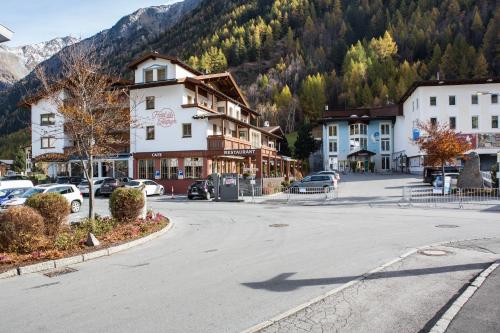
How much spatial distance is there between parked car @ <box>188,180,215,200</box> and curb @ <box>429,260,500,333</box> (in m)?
23.3

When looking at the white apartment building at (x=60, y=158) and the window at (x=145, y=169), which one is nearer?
the window at (x=145, y=169)

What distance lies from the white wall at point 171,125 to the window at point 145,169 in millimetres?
1194

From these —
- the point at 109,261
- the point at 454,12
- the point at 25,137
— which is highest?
the point at 454,12

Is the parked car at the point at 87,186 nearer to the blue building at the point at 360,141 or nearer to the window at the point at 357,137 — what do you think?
the blue building at the point at 360,141

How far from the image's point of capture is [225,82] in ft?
157

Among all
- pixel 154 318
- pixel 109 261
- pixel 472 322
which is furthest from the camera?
pixel 109 261

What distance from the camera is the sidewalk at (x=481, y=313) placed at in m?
5.20

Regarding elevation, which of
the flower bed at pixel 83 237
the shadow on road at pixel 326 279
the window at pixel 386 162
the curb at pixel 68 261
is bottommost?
the curb at pixel 68 261

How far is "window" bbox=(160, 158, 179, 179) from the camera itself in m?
39.5

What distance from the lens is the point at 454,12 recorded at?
151 m

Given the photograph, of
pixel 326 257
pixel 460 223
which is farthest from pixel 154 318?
pixel 460 223

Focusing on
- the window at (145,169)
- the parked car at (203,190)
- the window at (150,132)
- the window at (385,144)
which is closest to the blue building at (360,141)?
the window at (385,144)

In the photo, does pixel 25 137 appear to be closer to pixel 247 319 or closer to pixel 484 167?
pixel 484 167

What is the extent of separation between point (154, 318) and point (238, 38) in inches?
7197
